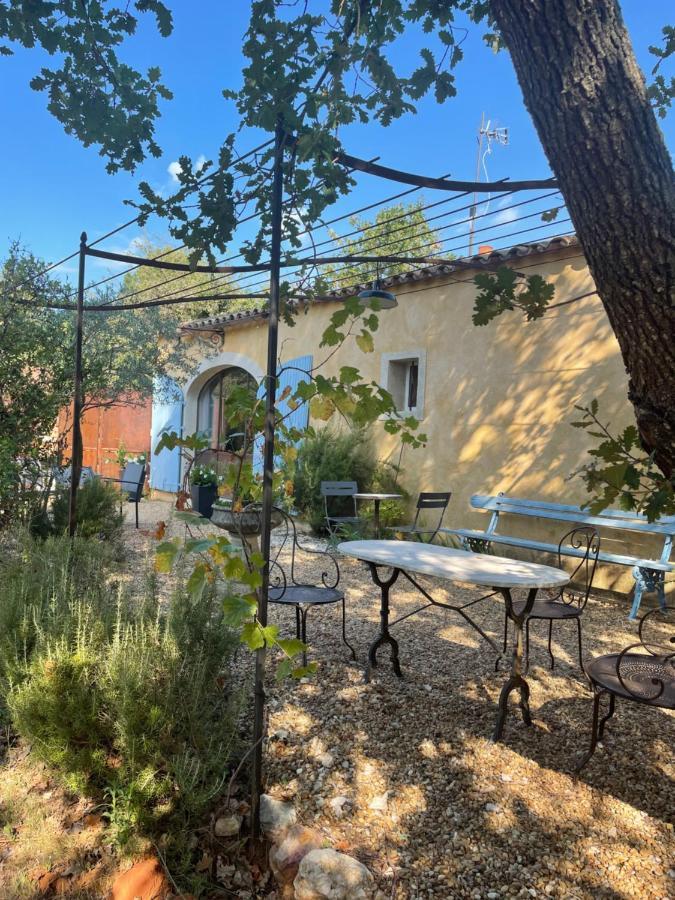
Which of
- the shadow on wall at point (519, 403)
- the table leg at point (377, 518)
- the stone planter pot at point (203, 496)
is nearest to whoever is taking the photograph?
the shadow on wall at point (519, 403)

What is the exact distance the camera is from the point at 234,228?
205 centimetres

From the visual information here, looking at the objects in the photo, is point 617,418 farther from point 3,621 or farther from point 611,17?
point 3,621

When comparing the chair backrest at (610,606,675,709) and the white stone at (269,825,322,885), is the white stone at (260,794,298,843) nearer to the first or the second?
the white stone at (269,825,322,885)

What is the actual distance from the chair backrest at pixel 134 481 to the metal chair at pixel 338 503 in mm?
2357

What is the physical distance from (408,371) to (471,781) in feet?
19.4

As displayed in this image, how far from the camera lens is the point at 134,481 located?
728 cm

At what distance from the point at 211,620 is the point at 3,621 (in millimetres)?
835

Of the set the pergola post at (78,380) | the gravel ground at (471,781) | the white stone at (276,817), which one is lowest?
the gravel ground at (471,781)

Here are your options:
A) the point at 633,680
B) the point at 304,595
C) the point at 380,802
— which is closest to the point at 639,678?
the point at 633,680

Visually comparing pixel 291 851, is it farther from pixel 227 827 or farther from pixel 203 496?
pixel 203 496

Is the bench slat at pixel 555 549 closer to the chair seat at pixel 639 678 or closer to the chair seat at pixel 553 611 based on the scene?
the chair seat at pixel 553 611

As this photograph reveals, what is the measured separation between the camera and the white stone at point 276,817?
170 centimetres

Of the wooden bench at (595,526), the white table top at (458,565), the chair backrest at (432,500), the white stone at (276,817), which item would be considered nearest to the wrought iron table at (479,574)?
the white table top at (458,565)

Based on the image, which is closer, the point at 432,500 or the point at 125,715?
the point at 125,715
